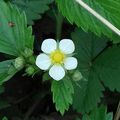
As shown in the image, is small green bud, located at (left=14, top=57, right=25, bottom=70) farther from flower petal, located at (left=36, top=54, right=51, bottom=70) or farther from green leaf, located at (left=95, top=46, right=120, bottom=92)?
green leaf, located at (left=95, top=46, right=120, bottom=92)

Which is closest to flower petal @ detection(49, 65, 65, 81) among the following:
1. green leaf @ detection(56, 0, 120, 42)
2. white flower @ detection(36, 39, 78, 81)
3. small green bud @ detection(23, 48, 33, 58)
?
white flower @ detection(36, 39, 78, 81)

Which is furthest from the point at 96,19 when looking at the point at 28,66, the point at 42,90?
the point at 42,90

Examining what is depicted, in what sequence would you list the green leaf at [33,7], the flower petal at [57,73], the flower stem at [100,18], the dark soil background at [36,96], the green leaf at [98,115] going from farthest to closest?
the dark soil background at [36,96] < the green leaf at [33,7] < the green leaf at [98,115] < the flower stem at [100,18] < the flower petal at [57,73]

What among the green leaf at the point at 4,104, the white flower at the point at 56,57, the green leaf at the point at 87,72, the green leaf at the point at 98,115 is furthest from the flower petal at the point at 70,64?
the green leaf at the point at 4,104

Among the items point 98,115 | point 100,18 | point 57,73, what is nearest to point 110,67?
point 98,115

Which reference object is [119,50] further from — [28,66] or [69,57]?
[28,66]

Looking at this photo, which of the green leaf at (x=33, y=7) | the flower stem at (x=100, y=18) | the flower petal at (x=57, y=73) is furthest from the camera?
the green leaf at (x=33, y=7)

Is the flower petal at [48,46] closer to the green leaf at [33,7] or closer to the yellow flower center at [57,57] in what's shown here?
the yellow flower center at [57,57]

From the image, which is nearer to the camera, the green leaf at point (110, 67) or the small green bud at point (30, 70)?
the small green bud at point (30, 70)
